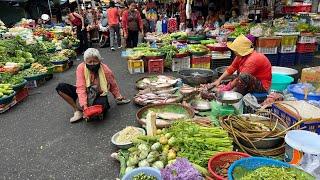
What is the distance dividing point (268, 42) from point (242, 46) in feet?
10.8

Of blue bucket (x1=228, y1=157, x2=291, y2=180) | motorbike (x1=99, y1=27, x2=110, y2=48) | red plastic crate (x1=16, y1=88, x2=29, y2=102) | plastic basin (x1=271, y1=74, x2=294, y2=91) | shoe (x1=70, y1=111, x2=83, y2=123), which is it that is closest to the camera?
blue bucket (x1=228, y1=157, x2=291, y2=180)

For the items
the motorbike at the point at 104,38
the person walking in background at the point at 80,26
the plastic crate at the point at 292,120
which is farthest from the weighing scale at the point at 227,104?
the motorbike at the point at 104,38

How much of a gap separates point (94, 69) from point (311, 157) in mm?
3440

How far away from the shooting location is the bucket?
106 inches

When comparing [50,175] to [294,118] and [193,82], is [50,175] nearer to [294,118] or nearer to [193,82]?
[294,118]

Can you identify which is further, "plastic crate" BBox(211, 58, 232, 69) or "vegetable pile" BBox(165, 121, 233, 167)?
"plastic crate" BBox(211, 58, 232, 69)

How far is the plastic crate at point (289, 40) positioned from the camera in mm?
7500

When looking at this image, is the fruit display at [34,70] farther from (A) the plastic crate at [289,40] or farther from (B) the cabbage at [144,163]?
(A) the plastic crate at [289,40]

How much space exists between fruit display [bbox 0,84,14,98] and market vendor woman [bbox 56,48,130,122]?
140 cm

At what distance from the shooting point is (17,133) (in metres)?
4.73

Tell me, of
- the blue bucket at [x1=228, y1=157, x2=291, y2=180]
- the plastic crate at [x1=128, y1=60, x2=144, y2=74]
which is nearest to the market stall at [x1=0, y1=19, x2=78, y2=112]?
the plastic crate at [x1=128, y1=60, x2=144, y2=74]

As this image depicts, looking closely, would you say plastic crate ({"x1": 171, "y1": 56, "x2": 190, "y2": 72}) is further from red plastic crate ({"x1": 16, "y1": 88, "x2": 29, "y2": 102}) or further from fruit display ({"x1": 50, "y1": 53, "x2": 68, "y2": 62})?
red plastic crate ({"x1": 16, "y1": 88, "x2": 29, "y2": 102})

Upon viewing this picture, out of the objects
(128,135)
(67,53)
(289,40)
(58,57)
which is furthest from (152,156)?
(67,53)

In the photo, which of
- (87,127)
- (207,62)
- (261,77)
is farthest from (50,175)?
(207,62)
